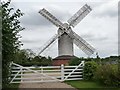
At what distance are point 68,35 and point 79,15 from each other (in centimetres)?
319

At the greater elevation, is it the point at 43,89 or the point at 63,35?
the point at 63,35

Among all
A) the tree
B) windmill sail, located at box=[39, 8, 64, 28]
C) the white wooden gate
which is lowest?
the white wooden gate

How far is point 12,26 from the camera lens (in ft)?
37.1

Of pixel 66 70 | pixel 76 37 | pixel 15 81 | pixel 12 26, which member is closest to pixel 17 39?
pixel 12 26

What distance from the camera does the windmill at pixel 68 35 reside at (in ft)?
120

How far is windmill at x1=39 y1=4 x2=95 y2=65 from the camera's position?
36562 millimetres

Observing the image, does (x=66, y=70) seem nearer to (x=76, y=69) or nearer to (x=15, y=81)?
(x=76, y=69)

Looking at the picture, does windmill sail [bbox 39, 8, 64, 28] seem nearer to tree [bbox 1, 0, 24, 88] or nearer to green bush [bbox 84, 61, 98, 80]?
green bush [bbox 84, 61, 98, 80]

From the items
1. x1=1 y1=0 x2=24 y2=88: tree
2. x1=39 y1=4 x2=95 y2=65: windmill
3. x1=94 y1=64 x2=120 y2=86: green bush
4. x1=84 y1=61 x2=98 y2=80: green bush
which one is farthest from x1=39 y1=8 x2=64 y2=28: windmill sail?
x1=1 y1=0 x2=24 y2=88: tree

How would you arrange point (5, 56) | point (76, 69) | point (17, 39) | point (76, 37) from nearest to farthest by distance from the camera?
point (5, 56)
point (17, 39)
point (76, 69)
point (76, 37)

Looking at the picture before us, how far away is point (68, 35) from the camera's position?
36.3 m

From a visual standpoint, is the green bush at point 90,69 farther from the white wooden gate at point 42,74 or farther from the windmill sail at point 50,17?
the windmill sail at point 50,17

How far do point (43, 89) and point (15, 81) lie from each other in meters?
4.73

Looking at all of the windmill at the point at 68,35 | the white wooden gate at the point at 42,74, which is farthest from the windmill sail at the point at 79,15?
the white wooden gate at the point at 42,74
